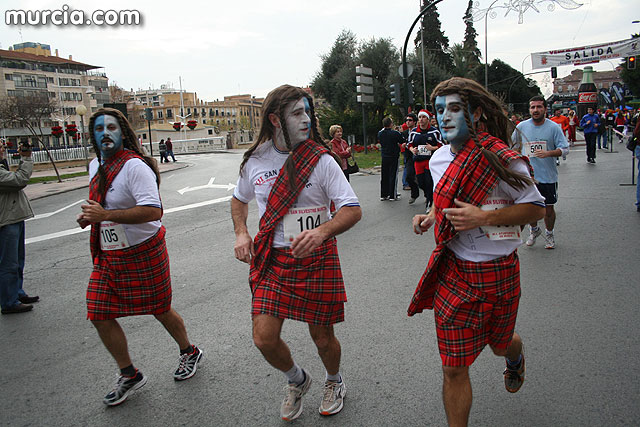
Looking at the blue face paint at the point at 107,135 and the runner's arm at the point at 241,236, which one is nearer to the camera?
the runner's arm at the point at 241,236

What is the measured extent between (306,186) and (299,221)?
0.63ft

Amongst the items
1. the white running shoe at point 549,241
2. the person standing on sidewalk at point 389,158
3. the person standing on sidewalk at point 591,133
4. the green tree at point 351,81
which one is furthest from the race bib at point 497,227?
the green tree at point 351,81

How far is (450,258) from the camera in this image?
2.52m

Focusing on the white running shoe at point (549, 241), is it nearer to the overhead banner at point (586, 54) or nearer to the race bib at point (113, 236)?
the race bib at point (113, 236)

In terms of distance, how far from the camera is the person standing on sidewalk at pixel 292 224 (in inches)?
105

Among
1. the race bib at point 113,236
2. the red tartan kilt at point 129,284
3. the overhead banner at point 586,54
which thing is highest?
the overhead banner at point 586,54

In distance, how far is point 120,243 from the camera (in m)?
3.30

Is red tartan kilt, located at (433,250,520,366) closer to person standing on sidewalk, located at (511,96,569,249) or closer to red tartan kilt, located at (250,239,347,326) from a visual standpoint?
red tartan kilt, located at (250,239,347,326)

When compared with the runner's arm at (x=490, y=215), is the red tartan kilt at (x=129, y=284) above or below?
below

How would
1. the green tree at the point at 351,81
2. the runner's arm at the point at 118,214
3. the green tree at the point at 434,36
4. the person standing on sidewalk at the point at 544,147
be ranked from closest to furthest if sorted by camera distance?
the runner's arm at the point at 118,214, the person standing on sidewalk at the point at 544,147, the green tree at the point at 351,81, the green tree at the point at 434,36

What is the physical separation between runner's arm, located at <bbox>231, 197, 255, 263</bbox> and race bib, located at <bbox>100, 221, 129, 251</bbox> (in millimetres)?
833

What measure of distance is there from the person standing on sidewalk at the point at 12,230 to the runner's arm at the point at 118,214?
7.99 feet

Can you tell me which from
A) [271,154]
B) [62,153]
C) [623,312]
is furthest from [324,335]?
[62,153]

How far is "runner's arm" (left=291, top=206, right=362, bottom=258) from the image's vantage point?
8.20ft
